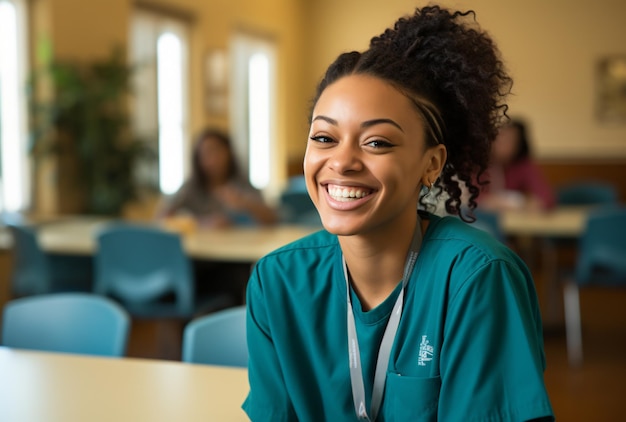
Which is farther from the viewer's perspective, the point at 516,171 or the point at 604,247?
the point at 516,171

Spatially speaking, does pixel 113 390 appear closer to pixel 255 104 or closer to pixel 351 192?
pixel 351 192

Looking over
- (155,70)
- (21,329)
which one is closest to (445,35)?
(21,329)

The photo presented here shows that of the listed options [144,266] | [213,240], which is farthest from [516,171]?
[144,266]

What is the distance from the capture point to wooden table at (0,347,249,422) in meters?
1.50

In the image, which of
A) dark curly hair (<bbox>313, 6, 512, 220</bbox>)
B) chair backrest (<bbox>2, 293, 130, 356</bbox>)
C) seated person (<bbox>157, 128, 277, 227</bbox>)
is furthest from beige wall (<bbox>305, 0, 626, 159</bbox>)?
dark curly hair (<bbox>313, 6, 512, 220</bbox>)

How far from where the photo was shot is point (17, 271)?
379cm

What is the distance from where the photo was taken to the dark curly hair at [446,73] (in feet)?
4.20

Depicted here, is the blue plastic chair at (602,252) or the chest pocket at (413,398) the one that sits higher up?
the chest pocket at (413,398)

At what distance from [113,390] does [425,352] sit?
743mm

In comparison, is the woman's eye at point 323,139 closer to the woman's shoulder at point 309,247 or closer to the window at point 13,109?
the woman's shoulder at point 309,247

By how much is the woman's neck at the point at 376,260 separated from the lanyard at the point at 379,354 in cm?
2

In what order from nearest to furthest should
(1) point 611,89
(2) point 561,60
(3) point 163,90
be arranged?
1. (3) point 163,90
2. (1) point 611,89
3. (2) point 561,60

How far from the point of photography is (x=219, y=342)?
1.97m

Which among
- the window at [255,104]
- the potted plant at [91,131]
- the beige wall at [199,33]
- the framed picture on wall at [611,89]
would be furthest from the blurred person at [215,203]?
the framed picture on wall at [611,89]
